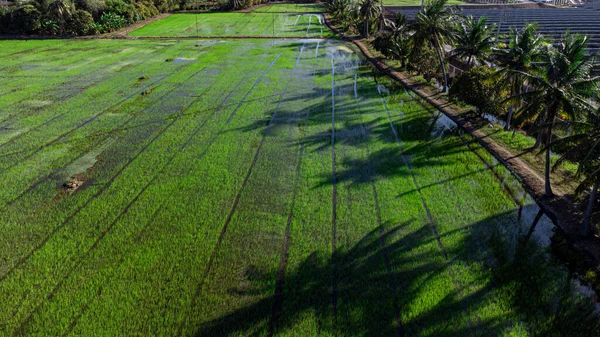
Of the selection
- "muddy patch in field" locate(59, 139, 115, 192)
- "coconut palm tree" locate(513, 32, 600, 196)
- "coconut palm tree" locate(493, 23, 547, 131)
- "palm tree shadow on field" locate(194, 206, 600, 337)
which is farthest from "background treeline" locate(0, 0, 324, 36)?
"coconut palm tree" locate(513, 32, 600, 196)

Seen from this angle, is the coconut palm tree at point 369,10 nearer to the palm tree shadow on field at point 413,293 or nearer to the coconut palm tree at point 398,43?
the coconut palm tree at point 398,43

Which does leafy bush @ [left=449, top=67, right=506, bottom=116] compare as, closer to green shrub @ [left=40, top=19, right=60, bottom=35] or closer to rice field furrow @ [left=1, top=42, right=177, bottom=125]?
rice field furrow @ [left=1, top=42, right=177, bottom=125]

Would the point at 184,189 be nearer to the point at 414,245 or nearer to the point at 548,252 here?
the point at 414,245

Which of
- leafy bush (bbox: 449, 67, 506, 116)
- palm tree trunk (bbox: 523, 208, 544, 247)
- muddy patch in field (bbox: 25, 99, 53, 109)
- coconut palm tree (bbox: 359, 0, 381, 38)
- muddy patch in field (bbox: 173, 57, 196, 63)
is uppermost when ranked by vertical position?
coconut palm tree (bbox: 359, 0, 381, 38)

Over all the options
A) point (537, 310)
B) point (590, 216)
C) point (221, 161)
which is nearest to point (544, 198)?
point (590, 216)

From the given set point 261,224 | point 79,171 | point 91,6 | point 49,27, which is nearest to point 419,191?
point 261,224

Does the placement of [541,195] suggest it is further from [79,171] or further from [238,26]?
[238,26]
